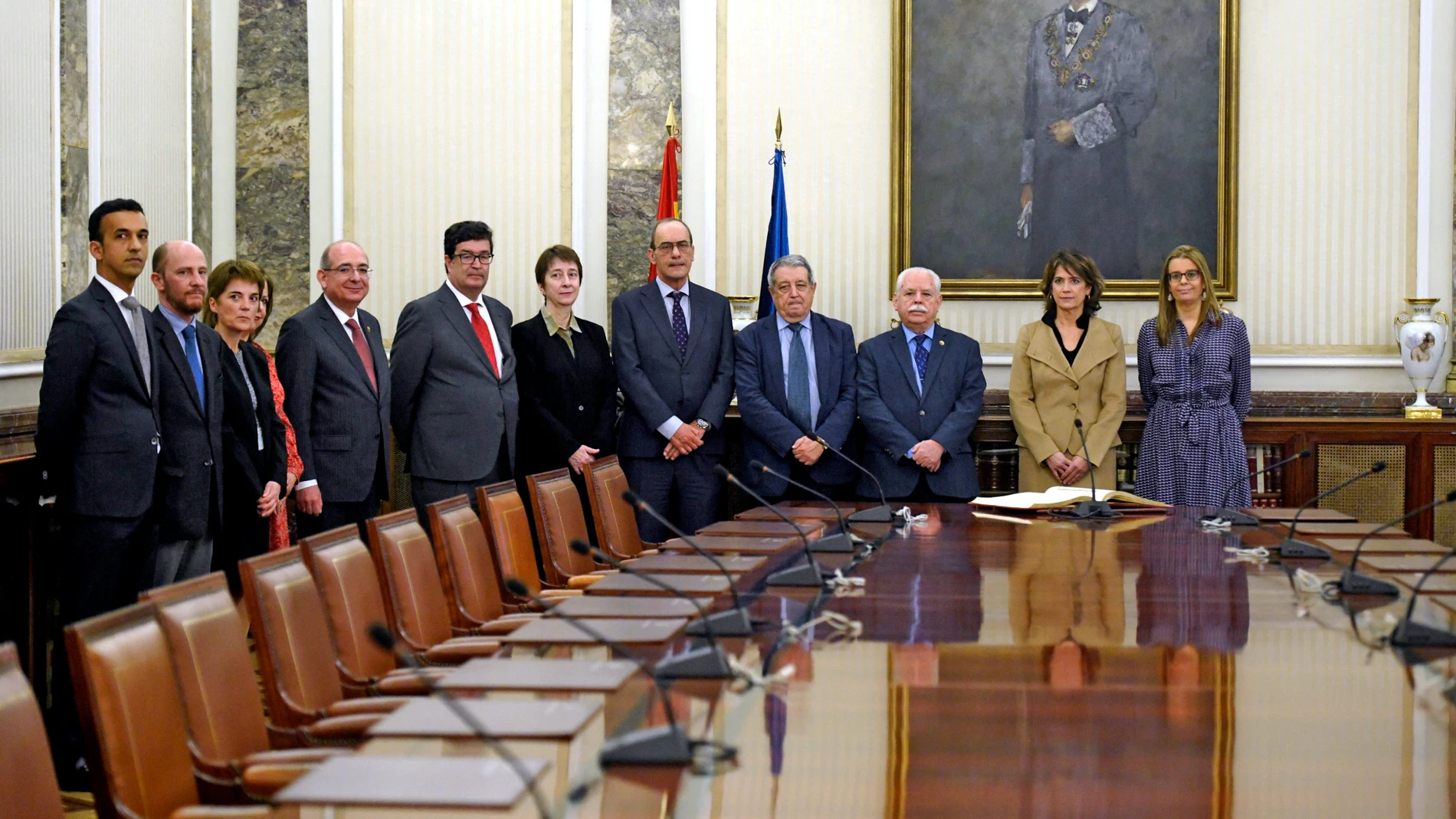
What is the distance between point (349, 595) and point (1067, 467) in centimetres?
329

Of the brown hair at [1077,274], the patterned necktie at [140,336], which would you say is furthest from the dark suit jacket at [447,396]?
the brown hair at [1077,274]

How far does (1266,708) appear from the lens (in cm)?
210

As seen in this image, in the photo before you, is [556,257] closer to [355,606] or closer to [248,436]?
[248,436]

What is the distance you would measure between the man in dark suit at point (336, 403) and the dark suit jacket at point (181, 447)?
0.67 metres

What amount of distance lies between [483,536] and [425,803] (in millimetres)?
2239

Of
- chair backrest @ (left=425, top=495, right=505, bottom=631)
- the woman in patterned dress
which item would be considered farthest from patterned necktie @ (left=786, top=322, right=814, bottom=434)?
chair backrest @ (left=425, top=495, right=505, bottom=631)

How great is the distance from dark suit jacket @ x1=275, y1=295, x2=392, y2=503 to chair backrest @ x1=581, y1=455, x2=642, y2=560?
786 millimetres

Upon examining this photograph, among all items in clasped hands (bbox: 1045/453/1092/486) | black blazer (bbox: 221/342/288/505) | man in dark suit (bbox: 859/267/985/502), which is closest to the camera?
black blazer (bbox: 221/342/288/505)

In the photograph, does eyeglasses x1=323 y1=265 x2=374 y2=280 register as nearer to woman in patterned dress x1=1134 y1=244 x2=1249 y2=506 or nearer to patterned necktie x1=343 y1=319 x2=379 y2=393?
patterned necktie x1=343 y1=319 x2=379 y2=393

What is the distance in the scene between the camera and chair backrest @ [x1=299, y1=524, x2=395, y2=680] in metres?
3.03

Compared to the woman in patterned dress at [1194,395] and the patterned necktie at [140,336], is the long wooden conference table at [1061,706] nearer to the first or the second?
the patterned necktie at [140,336]

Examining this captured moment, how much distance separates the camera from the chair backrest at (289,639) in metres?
2.70

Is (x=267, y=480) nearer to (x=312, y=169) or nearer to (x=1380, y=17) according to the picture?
(x=312, y=169)

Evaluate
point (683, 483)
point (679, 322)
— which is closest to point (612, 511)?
point (683, 483)
